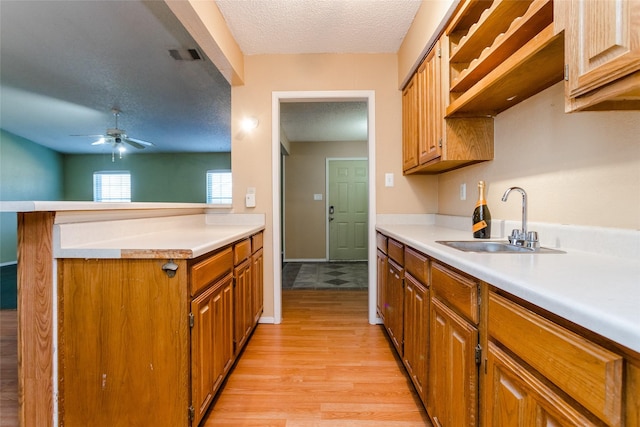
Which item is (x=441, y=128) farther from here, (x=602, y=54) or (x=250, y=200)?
(x=250, y=200)

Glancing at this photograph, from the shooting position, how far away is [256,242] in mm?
2387

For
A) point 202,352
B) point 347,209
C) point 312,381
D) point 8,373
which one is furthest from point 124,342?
point 347,209

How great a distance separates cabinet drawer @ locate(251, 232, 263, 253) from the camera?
7.41ft

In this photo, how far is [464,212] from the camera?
2.13 metres

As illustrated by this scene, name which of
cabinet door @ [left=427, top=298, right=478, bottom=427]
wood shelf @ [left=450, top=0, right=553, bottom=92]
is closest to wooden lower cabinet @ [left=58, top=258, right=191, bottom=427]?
cabinet door @ [left=427, top=298, right=478, bottom=427]

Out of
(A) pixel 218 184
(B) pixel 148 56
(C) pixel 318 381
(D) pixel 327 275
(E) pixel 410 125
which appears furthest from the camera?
(A) pixel 218 184

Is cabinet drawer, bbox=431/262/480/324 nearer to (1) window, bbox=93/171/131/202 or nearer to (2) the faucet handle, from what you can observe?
(2) the faucet handle

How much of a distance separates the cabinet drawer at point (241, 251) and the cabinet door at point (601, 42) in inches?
66.0

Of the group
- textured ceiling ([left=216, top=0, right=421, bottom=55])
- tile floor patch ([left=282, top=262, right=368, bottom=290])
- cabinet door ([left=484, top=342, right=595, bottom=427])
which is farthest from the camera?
tile floor patch ([left=282, top=262, right=368, bottom=290])

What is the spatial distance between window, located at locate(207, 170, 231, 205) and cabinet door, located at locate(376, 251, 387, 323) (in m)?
5.96

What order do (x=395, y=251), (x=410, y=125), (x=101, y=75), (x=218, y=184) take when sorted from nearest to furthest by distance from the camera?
(x=395, y=251), (x=410, y=125), (x=101, y=75), (x=218, y=184)

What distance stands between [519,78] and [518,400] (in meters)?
1.17

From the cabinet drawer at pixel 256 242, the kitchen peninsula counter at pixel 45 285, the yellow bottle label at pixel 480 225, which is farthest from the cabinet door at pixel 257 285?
the yellow bottle label at pixel 480 225

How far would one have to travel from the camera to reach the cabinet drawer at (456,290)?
935 millimetres
